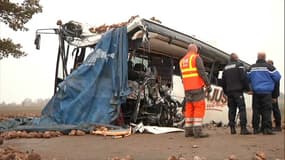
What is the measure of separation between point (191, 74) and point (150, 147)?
7.63 ft

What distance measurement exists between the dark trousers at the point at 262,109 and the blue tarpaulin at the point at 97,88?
9.03 ft

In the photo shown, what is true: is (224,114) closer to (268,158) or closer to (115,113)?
(115,113)

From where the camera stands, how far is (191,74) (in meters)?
8.80

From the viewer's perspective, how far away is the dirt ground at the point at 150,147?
6117mm

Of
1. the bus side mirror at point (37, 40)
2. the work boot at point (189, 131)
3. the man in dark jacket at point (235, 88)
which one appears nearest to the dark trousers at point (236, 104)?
the man in dark jacket at point (235, 88)

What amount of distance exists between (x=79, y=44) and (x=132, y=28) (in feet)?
5.71

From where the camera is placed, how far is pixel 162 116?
36.0 feet

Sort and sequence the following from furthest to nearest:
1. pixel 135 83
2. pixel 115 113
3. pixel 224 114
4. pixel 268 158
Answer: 1. pixel 224 114
2. pixel 135 83
3. pixel 115 113
4. pixel 268 158

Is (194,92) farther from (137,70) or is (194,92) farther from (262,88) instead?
(137,70)

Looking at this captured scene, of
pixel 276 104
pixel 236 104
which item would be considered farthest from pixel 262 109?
pixel 276 104

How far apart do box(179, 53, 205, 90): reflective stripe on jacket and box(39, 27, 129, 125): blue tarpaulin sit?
149 cm

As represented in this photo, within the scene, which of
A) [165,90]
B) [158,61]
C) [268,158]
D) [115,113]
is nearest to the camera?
[268,158]

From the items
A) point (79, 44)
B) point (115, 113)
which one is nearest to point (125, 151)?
point (115, 113)

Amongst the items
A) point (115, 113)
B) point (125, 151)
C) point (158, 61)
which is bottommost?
point (125, 151)
